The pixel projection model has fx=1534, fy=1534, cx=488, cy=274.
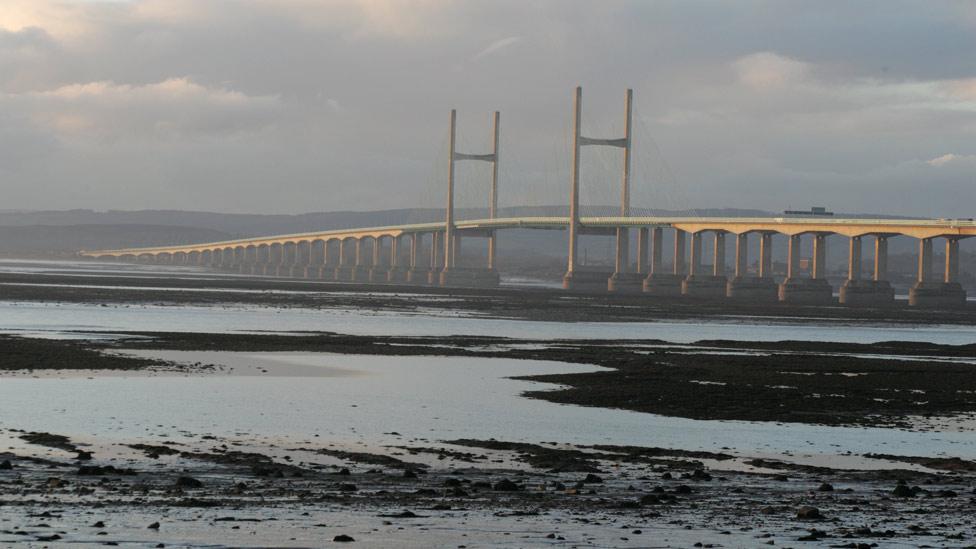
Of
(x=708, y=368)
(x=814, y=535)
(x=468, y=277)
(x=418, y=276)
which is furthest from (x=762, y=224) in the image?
(x=814, y=535)

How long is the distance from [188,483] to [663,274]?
108273 mm

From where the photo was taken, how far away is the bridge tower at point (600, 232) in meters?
118

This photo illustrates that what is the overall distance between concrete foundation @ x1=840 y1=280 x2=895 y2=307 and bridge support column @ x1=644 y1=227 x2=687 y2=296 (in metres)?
16.4

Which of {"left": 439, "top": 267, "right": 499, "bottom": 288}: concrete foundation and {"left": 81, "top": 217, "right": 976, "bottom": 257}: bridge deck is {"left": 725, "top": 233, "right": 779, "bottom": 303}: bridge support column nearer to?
{"left": 81, "top": 217, "right": 976, "bottom": 257}: bridge deck

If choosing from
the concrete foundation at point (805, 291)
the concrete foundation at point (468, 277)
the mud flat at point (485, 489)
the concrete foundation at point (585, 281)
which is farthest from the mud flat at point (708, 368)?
the concrete foundation at point (468, 277)

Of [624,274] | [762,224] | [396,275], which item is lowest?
[396,275]

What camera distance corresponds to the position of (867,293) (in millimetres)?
100500

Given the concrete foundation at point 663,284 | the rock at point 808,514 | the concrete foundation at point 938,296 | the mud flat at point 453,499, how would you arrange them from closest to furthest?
1. the mud flat at point 453,499
2. the rock at point 808,514
3. the concrete foundation at point 938,296
4. the concrete foundation at point 663,284

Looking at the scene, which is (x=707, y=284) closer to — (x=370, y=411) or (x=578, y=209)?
(x=578, y=209)

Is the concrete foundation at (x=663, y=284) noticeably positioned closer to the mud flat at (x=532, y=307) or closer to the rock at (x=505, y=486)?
the mud flat at (x=532, y=307)

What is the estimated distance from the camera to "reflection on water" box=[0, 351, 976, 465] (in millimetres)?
20203

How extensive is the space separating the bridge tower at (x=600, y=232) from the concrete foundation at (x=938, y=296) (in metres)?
26.0

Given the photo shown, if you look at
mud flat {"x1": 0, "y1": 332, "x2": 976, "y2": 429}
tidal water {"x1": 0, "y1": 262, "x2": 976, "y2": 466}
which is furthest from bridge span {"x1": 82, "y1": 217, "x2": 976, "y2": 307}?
tidal water {"x1": 0, "y1": 262, "x2": 976, "y2": 466}

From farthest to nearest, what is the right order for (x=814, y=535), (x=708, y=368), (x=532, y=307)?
(x=532, y=307)
(x=708, y=368)
(x=814, y=535)
